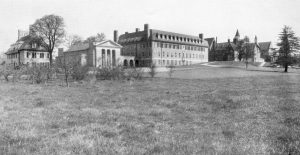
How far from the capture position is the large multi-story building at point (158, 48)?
74875 millimetres

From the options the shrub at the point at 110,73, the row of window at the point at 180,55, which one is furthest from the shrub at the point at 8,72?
the row of window at the point at 180,55

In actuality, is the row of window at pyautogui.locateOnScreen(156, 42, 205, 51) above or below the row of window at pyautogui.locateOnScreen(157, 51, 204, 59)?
above

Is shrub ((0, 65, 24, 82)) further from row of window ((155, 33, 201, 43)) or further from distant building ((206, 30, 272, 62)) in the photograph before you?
distant building ((206, 30, 272, 62))

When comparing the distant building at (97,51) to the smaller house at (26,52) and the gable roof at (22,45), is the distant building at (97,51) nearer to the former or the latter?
the smaller house at (26,52)

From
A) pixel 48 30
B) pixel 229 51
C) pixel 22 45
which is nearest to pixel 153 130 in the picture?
pixel 48 30

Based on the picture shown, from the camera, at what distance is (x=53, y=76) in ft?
85.5

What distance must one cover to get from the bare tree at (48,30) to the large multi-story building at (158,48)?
2024cm

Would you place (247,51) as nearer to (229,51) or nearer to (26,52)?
(229,51)

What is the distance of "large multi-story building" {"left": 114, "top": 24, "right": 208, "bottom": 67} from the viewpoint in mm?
74875

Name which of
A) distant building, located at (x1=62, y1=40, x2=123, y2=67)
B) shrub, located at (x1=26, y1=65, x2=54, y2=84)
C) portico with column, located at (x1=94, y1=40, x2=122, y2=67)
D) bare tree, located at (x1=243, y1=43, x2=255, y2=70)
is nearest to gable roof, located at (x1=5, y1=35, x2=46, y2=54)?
distant building, located at (x1=62, y1=40, x2=123, y2=67)

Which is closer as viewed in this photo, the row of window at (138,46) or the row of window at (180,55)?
the row of window at (138,46)

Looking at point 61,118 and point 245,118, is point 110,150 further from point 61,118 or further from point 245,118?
point 245,118

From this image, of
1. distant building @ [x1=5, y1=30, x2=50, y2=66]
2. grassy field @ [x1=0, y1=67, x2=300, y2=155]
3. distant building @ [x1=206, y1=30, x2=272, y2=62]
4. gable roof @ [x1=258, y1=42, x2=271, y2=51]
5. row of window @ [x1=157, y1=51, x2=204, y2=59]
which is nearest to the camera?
grassy field @ [x1=0, y1=67, x2=300, y2=155]

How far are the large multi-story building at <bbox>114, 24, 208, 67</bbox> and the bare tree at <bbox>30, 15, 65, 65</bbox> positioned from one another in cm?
2024
